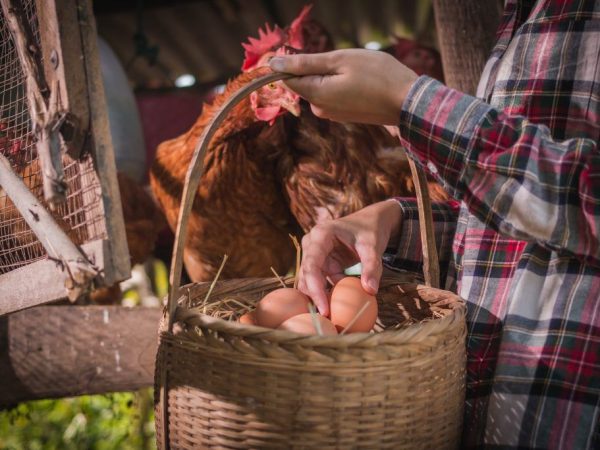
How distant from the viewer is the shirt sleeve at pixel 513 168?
0.78 m

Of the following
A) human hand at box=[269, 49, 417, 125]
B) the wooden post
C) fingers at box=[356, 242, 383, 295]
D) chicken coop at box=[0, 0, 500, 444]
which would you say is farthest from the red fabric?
human hand at box=[269, 49, 417, 125]

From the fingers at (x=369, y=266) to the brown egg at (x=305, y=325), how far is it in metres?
0.10

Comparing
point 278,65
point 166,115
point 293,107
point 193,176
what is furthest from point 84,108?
point 166,115

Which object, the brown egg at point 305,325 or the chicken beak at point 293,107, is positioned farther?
the chicken beak at point 293,107

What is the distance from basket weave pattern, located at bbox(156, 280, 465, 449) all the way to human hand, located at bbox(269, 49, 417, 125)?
1.03ft

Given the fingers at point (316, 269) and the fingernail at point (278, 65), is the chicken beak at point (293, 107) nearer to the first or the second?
the fingers at point (316, 269)

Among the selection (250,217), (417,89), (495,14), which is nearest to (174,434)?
(417,89)

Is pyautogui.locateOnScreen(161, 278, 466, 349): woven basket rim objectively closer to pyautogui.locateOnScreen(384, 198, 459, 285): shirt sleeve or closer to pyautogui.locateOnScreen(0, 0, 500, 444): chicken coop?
pyautogui.locateOnScreen(0, 0, 500, 444): chicken coop

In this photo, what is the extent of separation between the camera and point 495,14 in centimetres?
187

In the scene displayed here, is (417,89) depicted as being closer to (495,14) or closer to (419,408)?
(419,408)

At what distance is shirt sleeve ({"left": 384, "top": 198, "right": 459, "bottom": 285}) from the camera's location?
3.90 feet

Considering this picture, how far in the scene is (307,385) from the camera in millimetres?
776

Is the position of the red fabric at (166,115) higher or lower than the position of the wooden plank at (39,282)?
higher

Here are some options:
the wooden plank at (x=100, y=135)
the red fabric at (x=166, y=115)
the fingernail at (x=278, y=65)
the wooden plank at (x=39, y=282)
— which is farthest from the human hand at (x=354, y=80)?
the red fabric at (x=166, y=115)
